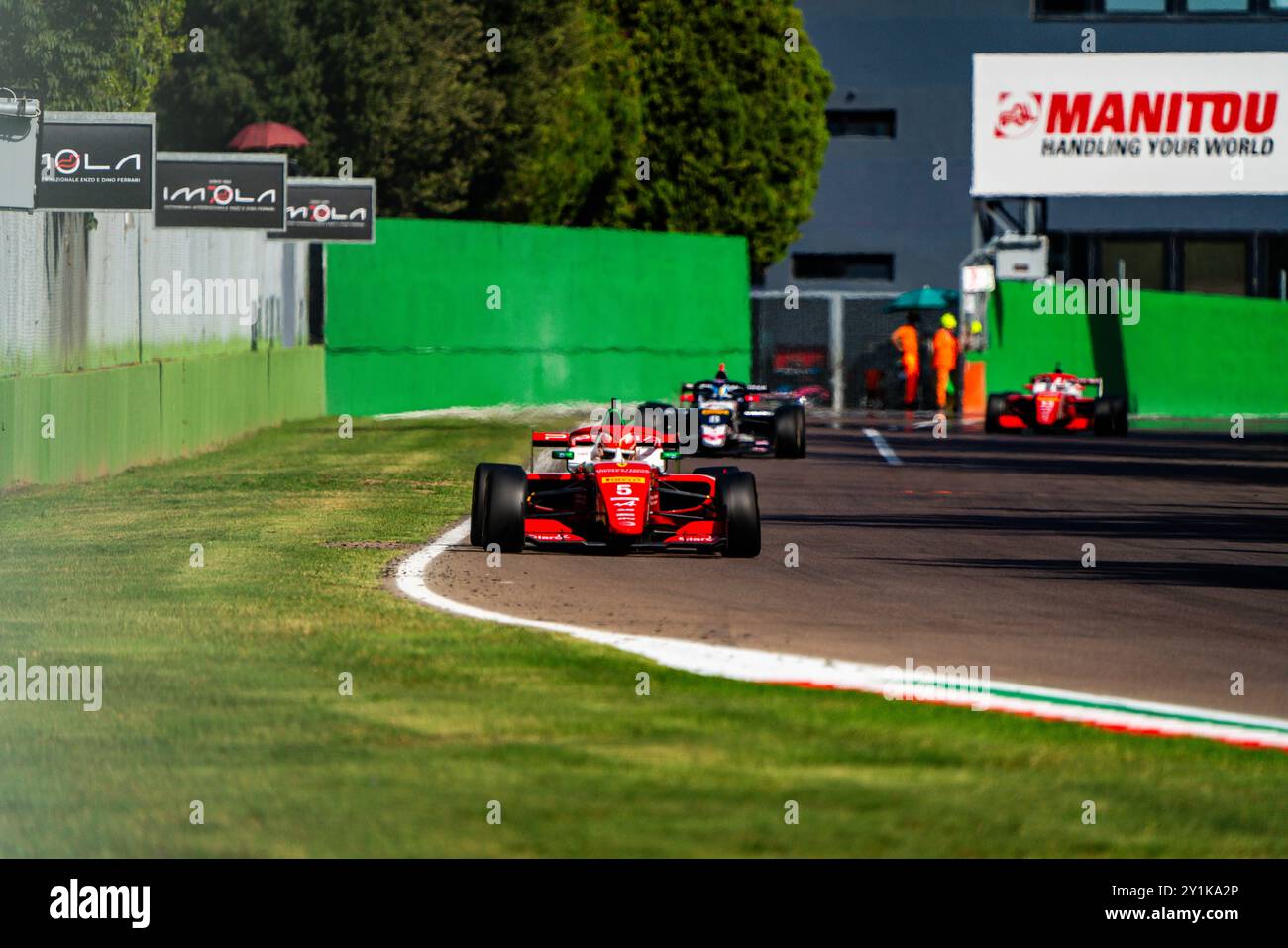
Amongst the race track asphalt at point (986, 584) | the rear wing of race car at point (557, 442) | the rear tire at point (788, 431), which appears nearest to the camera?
the race track asphalt at point (986, 584)

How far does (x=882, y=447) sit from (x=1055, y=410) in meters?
5.97

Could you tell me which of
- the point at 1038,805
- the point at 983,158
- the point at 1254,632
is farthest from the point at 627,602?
the point at 983,158

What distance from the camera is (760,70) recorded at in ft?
180

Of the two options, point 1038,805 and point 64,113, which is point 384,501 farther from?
point 1038,805

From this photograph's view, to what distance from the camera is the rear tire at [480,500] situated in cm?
1567

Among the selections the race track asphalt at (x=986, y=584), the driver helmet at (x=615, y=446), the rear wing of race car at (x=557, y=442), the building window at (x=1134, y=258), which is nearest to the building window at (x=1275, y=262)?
the building window at (x=1134, y=258)

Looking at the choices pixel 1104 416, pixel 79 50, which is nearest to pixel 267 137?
pixel 79 50

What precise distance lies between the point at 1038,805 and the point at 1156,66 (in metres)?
47.4

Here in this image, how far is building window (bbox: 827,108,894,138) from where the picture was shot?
191ft

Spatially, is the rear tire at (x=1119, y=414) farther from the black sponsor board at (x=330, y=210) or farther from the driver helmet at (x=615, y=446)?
the driver helmet at (x=615, y=446)

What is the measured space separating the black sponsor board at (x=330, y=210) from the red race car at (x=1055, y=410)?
33.2ft

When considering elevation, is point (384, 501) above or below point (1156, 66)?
below
